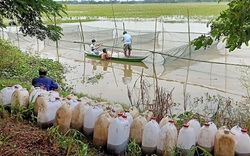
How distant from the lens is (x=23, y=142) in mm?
2723

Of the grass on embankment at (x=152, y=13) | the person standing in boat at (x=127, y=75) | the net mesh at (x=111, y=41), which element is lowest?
the person standing in boat at (x=127, y=75)

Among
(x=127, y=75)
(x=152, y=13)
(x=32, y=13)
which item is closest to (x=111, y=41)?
(x=127, y=75)

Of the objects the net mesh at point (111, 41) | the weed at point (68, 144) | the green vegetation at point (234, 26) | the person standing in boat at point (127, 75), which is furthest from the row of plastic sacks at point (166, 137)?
the net mesh at point (111, 41)

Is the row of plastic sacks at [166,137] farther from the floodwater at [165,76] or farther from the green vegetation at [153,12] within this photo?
the green vegetation at [153,12]

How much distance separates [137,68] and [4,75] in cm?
523

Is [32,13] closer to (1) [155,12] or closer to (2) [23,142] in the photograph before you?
(2) [23,142]

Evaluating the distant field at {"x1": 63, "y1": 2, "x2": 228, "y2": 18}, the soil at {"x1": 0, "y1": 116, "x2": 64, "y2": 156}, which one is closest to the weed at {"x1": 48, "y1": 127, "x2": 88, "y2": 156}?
the soil at {"x1": 0, "y1": 116, "x2": 64, "y2": 156}

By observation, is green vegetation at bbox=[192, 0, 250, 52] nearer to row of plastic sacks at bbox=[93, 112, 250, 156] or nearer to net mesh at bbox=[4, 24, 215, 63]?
row of plastic sacks at bbox=[93, 112, 250, 156]

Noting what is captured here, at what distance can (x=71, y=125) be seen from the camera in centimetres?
338

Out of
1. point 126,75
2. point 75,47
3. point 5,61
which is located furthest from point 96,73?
point 75,47

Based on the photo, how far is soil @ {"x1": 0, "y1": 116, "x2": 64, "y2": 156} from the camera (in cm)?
250

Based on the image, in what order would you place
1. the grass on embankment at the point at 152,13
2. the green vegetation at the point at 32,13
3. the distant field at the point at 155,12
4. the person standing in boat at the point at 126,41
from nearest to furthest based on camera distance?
the green vegetation at the point at 32,13
the person standing in boat at the point at 126,41
the grass on embankment at the point at 152,13
the distant field at the point at 155,12

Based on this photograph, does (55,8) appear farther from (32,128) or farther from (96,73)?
(96,73)

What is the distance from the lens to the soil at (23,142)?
250 cm
